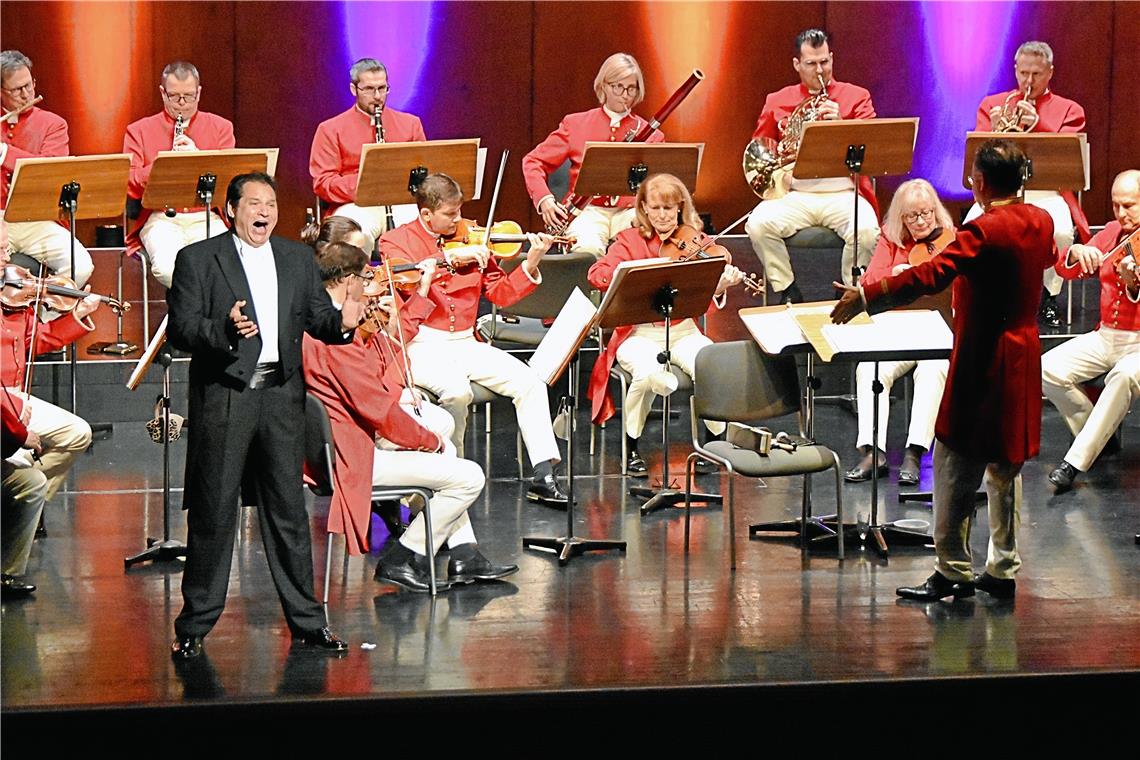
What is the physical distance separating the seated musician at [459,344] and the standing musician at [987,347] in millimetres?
1719

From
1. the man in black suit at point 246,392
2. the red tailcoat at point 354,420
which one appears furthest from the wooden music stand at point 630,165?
the man in black suit at point 246,392

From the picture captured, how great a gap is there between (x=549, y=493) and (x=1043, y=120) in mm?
3825

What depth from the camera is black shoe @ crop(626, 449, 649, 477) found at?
689cm

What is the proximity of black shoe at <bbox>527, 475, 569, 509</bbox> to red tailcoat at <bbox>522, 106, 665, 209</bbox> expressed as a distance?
2.06 m

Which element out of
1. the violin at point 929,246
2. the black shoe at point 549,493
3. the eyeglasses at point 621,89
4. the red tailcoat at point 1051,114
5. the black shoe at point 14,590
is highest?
the eyeglasses at point 621,89

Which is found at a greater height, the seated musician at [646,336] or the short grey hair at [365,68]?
the short grey hair at [365,68]

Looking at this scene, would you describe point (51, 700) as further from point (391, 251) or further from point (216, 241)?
point (391, 251)

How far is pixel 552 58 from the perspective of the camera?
1006cm

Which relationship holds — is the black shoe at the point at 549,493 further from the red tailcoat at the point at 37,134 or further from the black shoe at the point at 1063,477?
the red tailcoat at the point at 37,134

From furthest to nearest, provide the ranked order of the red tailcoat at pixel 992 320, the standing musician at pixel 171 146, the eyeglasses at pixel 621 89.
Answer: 1. the eyeglasses at pixel 621 89
2. the standing musician at pixel 171 146
3. the red tailcoat at pixel 992 320

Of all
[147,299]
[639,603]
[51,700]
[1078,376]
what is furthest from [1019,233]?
[147,299]

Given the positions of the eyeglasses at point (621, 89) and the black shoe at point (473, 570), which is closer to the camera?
the black shoe at point (473, 570)

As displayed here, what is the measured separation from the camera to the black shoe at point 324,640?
188 inches

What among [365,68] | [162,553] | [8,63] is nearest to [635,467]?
[162,553]
